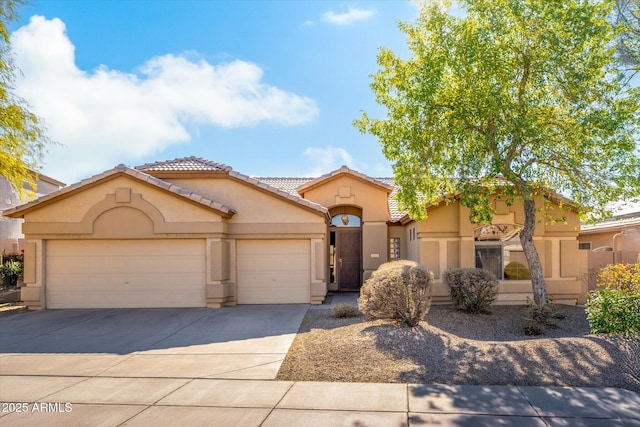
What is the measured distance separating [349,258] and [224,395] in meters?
12.6

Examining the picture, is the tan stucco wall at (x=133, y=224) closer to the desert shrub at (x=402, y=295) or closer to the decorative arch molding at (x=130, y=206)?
the decorative arch molding at (x=130, y=206)

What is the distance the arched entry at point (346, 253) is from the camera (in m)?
18.3

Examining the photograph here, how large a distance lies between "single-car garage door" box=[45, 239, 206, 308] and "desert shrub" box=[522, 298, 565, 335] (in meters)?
9.47

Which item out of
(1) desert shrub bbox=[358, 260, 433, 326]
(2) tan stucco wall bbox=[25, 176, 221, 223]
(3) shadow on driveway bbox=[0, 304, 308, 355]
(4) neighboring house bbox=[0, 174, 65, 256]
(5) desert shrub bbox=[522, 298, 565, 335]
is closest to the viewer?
(3) shadow on driveway bbox=[0, 304, 308, 355]

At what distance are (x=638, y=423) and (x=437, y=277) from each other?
30.0 feet

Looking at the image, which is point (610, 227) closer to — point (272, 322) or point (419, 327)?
point (419, 327)

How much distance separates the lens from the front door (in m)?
18.3

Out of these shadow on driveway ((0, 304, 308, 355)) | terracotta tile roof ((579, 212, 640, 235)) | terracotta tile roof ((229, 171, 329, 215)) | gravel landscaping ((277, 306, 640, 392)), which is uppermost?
terracotta tile roof ((229, 171, 329, 215))

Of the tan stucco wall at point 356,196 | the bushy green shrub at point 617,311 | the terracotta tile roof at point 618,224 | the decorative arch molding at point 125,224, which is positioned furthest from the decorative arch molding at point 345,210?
the bushy green shrub at point 617,311

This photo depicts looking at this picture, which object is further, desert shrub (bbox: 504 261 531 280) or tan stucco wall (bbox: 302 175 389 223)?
tan stucco wall (bbox: 302 175 389 223)

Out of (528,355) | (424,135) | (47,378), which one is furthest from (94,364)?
(424,135)

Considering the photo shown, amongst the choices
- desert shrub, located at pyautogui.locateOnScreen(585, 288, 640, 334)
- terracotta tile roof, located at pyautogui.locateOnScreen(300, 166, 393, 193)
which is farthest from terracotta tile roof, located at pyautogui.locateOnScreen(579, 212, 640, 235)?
desert shrub, located at pyautogui.locateOnScreen(585, 288, 640, 334)

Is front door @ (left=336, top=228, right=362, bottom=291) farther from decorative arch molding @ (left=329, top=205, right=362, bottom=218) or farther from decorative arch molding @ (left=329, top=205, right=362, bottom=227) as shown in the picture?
decorative arch molding @ (left=329, top=205, right=362, bottom=218)

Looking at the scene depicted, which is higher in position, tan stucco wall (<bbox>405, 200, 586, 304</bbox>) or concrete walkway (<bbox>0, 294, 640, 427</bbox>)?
tan stucco wall (<bbox>405, 200, 586, 304</bbox>)
